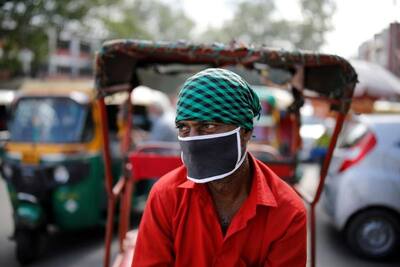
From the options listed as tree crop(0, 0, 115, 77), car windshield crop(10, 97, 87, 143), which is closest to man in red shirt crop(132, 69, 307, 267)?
car windshield crop(10, 97, 87, 143)

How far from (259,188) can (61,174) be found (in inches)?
144

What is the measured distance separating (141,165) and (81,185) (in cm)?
156

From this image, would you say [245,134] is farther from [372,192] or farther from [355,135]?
[355,135]

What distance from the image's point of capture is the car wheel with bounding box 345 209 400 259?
529cm

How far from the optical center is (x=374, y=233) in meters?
5.34

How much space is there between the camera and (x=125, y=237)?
383cm

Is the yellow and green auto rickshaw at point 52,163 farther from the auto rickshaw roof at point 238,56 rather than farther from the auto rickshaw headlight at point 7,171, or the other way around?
the auto rickshaw roof at point 238,56

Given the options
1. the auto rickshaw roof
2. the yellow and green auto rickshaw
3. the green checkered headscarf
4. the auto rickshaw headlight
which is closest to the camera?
the green checkered headscarf

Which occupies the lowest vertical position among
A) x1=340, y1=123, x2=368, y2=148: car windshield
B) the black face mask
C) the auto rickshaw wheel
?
the auto rickshaw wheel

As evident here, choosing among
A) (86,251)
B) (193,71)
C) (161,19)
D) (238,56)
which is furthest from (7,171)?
(161,19)

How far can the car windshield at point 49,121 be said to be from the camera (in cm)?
544

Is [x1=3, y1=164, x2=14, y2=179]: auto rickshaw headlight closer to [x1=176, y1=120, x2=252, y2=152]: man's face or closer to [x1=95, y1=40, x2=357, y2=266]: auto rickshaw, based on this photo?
[x1=95, y1=40, x2=357, y2=266]: auto rickshaw

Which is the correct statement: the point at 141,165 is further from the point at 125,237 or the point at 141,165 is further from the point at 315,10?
the point at 315,10

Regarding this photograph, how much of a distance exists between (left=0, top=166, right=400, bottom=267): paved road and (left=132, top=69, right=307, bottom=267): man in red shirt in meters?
3.25
